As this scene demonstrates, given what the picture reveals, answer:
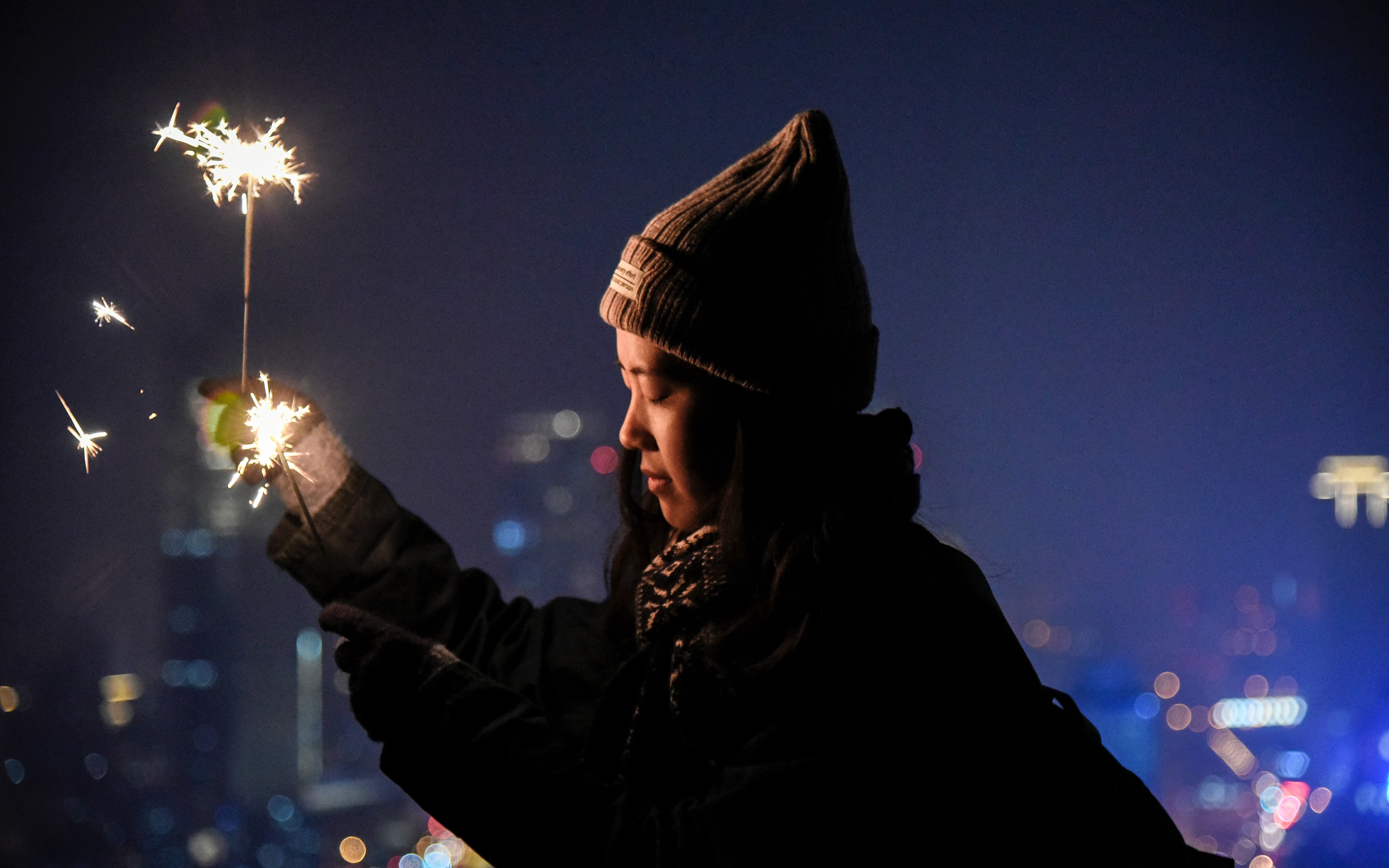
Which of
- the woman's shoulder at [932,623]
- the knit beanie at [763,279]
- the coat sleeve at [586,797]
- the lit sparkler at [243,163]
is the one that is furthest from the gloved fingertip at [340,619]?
the woman's shoulder at [932,623]

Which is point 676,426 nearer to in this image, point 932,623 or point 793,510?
point 793,510

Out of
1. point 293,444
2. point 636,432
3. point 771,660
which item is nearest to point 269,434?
point 293,444

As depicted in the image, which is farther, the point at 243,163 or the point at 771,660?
the point at 243,163

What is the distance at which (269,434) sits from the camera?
3.51ft

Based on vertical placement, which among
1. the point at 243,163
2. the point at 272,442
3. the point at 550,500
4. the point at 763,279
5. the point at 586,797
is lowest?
the point at 586,797

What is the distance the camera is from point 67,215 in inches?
46.7

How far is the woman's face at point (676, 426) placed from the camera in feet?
3.23

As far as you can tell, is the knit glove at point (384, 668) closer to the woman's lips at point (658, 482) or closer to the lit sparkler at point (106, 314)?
the woman's lips at point (658, 482)

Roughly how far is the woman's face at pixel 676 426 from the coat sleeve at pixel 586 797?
29cm

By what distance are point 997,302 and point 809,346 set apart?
1.21m

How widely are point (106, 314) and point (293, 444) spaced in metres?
0.32

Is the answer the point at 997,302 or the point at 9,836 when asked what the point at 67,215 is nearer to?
the point at 9,836

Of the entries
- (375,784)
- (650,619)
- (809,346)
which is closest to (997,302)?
(809,346)

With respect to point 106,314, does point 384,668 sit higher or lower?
lower
